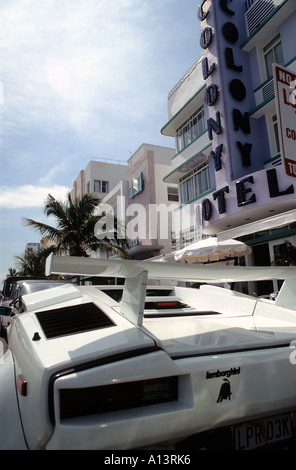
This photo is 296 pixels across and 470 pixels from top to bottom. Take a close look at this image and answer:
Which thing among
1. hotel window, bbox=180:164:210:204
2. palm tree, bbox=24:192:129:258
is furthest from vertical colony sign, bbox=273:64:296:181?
palm tree, bbox=24:192:129:258

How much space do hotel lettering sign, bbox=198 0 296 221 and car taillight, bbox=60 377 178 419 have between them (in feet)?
30.8

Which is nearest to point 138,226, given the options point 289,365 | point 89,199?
point 89,199

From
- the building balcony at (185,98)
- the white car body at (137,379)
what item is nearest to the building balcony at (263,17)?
the building balcony at (185,98)

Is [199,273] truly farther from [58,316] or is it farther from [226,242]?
[226,242]

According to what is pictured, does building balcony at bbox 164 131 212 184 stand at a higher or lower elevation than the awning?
higher

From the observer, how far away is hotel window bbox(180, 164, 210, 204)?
Answer: 1477 centimetres

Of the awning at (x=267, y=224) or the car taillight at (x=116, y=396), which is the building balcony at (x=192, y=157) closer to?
the awning at (x=267, y=224)

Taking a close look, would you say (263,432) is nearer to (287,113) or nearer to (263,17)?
(287,113)

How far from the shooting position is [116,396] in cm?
135

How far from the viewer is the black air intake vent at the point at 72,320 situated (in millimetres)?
1719

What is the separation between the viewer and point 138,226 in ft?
73.5

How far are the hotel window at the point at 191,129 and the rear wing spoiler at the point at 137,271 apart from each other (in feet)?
45.9

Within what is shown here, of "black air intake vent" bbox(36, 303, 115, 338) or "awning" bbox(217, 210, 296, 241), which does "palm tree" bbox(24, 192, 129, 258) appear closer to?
"awning" bbox(217, 210, 296, 241)
